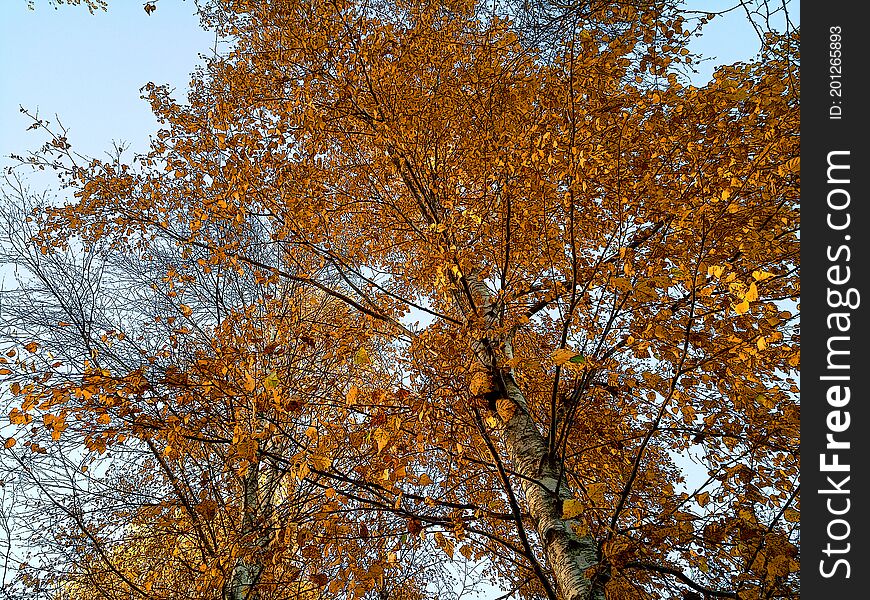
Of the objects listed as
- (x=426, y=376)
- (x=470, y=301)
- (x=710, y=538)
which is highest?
(x=470, y=301)

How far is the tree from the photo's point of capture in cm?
259

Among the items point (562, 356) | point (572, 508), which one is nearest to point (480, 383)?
point (562, 356)

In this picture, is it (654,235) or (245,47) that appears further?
(245,47)

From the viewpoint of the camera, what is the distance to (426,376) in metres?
2.97

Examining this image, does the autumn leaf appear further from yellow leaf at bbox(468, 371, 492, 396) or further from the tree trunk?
yellow leaf at bbox(468, 371, 492, 396)

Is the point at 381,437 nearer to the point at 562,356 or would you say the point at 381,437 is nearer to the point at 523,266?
the point at 562,356

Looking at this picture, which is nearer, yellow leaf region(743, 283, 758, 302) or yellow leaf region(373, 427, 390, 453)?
yellow leaf region(743, 283, 758, 302)

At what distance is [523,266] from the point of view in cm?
418

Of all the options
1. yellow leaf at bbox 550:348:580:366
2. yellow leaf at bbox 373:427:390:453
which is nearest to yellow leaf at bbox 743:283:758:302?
yellow leaf at bbox 550:348:580:366

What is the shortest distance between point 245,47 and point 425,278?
549 centimetres

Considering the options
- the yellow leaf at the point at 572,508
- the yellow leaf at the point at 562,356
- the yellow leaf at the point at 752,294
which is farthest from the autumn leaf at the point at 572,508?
the yellow leaf at the point at 752,294

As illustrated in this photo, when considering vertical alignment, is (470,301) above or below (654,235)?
below
